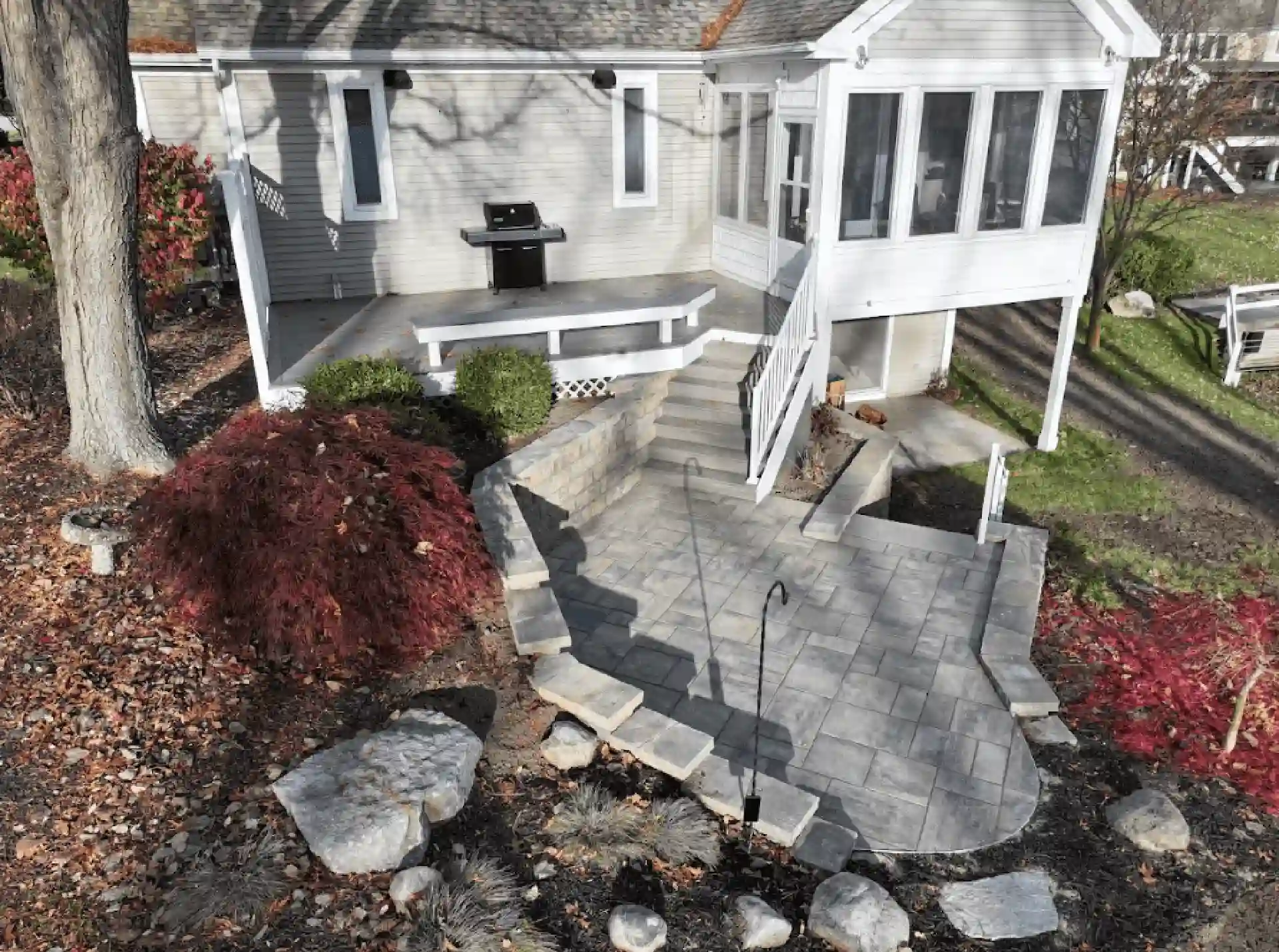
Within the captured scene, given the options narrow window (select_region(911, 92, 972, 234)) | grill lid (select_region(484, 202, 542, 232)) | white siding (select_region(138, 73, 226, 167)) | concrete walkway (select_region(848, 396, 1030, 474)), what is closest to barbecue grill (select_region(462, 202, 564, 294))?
grill lid (select_region(484, 202, 542, 232))

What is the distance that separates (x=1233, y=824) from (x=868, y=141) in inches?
283

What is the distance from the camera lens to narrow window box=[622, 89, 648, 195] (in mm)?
11844

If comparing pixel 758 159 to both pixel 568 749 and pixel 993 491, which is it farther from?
pixel 568 749

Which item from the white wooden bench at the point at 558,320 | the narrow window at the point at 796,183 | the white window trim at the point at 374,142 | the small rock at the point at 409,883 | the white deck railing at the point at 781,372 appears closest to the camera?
the small rock at the point at 409,883

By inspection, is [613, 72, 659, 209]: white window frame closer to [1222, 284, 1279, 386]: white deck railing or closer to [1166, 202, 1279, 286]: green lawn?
[1222, 284, 1279, 386]: white deck railing

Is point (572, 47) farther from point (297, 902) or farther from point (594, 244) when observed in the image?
point (297, 902)

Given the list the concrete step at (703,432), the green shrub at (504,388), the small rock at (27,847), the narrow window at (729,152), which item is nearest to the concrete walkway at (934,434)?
→ the concrete step at (703,432)

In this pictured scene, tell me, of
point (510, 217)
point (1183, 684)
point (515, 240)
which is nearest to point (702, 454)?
point (515, 240)

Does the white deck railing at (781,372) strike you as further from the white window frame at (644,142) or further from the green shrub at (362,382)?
the white window frame at (644,142)

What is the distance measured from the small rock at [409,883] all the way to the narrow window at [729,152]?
9953 mm

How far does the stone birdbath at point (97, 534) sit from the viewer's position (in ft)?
18.9

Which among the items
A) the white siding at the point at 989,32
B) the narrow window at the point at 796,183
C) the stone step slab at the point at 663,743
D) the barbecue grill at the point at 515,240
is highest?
the white siding at the point at 989,32

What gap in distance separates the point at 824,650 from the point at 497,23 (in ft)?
29.1

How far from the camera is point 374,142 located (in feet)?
36.3
